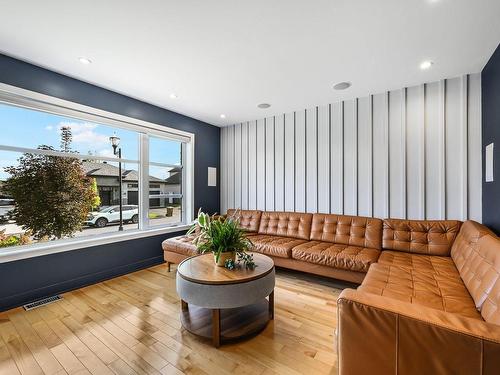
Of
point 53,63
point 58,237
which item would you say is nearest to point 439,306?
point 58,237

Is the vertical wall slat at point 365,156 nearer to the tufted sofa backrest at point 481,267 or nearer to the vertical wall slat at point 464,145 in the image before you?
the vertical wall slat at point 464,145

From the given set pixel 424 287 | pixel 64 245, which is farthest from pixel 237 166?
pixel 424 287

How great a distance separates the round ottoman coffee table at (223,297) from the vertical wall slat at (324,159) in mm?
1893

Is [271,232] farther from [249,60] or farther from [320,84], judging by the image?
[249,60]

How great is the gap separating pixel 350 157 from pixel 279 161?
4.16ft

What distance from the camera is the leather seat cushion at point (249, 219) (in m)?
4.30

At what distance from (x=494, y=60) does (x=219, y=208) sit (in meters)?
4.64

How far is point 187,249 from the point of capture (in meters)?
3.32

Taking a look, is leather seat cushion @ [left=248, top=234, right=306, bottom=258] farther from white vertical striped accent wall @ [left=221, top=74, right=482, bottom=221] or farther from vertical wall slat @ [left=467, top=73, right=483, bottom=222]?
vertical wall slat @ [left=467, top=73, right=483, bottom=222]

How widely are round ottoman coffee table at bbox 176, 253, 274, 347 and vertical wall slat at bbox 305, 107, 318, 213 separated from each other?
1904mm

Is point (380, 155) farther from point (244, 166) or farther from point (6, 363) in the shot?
point (6, 363)

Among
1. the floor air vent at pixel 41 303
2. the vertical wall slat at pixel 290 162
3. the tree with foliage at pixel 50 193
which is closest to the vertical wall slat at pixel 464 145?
the vertical wall slat at pixel 290 162

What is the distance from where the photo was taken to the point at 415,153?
3.18 metres

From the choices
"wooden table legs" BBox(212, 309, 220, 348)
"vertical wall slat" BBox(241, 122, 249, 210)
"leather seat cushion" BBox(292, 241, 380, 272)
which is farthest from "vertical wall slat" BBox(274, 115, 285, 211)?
"wooden table legs" BBox(212, 309, 220, 348)
